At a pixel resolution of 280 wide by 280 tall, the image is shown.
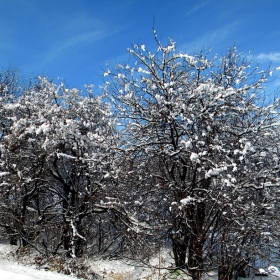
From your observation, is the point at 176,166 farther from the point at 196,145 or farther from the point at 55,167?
the point at 55,167

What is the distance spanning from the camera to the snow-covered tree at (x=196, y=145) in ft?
24.2

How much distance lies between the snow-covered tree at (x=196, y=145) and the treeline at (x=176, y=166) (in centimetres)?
4

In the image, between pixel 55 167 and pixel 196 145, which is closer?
pixel 196 145

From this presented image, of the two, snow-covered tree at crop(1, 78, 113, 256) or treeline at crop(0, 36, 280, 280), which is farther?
snow-covered tree at crop(1, 78, 113, 256)

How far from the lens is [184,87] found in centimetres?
920

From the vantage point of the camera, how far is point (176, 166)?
8688 millimetres

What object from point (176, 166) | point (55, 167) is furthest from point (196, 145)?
point (55, 167)

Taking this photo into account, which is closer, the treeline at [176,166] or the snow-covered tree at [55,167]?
the treeline at [176,166]

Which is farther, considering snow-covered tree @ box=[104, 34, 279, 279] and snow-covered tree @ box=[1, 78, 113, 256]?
snow-covered tree @ box=[1, 78, 113, 256]

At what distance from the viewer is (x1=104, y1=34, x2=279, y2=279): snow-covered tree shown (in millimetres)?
7379

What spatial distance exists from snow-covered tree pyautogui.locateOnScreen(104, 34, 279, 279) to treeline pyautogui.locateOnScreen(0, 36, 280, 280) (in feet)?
0.12

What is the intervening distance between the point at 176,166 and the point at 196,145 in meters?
1.53

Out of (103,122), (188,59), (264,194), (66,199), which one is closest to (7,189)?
(66,199)

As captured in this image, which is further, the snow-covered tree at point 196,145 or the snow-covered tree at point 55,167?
the snow-covered tree at point 55,167
